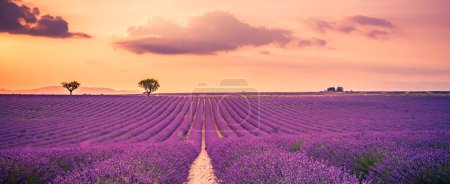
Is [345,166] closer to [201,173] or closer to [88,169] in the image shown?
[88,169]

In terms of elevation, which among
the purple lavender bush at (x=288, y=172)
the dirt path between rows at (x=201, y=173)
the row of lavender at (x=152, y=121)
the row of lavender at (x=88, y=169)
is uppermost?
the purple lavender bush at (x=288, y=172)

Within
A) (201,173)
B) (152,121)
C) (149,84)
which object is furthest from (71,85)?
(201,173)

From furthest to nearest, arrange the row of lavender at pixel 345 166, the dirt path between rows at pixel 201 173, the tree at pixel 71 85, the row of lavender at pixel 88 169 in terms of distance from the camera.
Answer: the tree at pixel 71 85
the dirt path between rows at pixel 201 173
the row of lavender at pixel 88 169
the row of lavender at pixel 345 166

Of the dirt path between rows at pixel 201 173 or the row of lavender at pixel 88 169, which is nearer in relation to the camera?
the row of lavender at pixel 88 169

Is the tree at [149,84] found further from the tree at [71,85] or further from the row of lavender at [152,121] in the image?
the row of lavender at [152,121]

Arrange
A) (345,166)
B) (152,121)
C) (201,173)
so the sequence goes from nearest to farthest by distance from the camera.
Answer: (345,166) < (201,173) < (152,121)

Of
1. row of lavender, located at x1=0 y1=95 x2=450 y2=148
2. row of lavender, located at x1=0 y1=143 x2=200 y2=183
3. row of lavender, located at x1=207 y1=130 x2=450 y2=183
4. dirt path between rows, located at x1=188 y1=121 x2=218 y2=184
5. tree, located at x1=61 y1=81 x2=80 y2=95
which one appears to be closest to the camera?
row of lavender, located at x1=207 y1=130 x2=450 y2=183

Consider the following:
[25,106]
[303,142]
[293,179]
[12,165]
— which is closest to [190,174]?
[303,142]

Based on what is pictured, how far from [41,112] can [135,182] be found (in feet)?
84.5

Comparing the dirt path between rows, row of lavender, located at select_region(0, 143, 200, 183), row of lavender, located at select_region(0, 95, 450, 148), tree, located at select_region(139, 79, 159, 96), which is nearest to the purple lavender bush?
row of lavender, located at select_region(0, 143, 200, 183)

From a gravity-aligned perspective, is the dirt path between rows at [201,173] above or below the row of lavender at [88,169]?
below

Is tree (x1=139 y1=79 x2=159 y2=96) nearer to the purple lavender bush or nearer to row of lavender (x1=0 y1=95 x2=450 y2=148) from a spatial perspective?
row of lavender (x1=0 y1=95 x2=450 y2=148)

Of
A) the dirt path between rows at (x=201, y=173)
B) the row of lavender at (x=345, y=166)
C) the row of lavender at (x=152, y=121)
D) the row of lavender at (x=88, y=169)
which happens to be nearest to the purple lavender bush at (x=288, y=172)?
the row of lavender at (x=345, y=166)

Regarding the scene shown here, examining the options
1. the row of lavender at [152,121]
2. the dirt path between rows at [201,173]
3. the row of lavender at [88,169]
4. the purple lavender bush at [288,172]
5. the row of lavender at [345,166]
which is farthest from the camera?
the row of lavender at [152,121]
